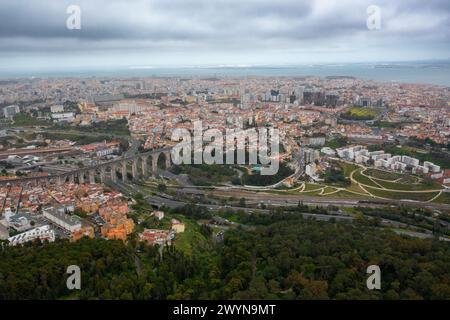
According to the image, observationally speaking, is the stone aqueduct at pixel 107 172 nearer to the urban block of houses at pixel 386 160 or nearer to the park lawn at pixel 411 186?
the urban block of houses at pixel 386 160

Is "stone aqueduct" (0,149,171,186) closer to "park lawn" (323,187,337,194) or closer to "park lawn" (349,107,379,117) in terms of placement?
"park lawn" (323,187,337,194)

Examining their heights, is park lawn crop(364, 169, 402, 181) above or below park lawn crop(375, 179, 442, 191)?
above

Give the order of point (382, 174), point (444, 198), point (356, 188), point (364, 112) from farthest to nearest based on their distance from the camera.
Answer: point (364, 112) → point (382, 174) → point (356, 188) → point (444, 198)

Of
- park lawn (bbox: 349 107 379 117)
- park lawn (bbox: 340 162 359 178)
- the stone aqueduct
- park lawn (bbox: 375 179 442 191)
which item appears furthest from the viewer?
park lawn (bbox: 349 107 379 117)

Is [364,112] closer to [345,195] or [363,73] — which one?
[345,195]

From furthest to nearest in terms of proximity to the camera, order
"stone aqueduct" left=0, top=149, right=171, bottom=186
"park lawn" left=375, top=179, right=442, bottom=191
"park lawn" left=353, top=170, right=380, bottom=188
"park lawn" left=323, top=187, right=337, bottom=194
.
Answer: "park lawn" left=353, top=170, right=380, bottom=188, "stone aqueduct" left=0, top=149, right=171, bottom=186, "park lawn" left=323, top=187, right=337, bottom=194, "park lawn" left=375, top=179, right=442, bottom=191

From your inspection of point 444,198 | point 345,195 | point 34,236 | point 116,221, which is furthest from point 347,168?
point 34,236

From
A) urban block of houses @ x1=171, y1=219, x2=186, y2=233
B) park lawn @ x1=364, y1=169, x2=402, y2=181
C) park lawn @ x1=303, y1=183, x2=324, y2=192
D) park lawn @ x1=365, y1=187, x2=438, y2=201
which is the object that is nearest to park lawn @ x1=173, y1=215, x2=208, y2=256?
urban block of houses @ x1=171, y1=219, x2=186, y2=233
